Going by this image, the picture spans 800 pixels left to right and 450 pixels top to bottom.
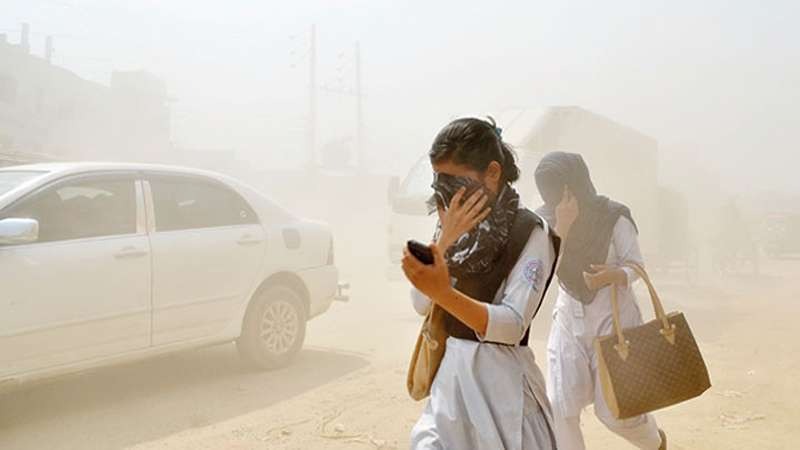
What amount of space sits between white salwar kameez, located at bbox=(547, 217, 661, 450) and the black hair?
1721 mm

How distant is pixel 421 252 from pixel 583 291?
2.01m

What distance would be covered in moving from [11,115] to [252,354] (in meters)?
18.6

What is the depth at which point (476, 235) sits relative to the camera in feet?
6.53

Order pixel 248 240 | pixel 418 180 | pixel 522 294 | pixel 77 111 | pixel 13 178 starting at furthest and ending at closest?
pixel 77 111
pixel 418 180
pixel 248 240
pixel 13 178
pixel 522 294

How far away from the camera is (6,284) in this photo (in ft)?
15.1

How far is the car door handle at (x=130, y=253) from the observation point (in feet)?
17.2

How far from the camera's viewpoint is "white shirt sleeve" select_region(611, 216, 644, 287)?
3572 millimetres

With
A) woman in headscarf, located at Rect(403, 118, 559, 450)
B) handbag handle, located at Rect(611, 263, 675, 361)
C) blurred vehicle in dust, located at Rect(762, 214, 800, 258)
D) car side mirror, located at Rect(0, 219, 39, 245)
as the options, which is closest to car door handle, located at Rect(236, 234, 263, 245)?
car side mirror, located at Rect(0, 219, 39, 245)

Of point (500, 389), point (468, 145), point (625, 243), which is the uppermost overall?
point (468, 145)

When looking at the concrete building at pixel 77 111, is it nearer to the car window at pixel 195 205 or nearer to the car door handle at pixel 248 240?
the car window at pixel 195 205

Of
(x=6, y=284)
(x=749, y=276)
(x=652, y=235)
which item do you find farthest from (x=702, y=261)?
(x=6, y=284)

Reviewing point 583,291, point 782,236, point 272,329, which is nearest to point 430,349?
point 583,291

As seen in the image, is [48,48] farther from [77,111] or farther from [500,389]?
[500,389]

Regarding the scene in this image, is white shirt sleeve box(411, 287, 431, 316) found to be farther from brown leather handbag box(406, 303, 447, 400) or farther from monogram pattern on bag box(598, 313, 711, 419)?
monogram pattern on bag box(598, 313, 711, 419)
